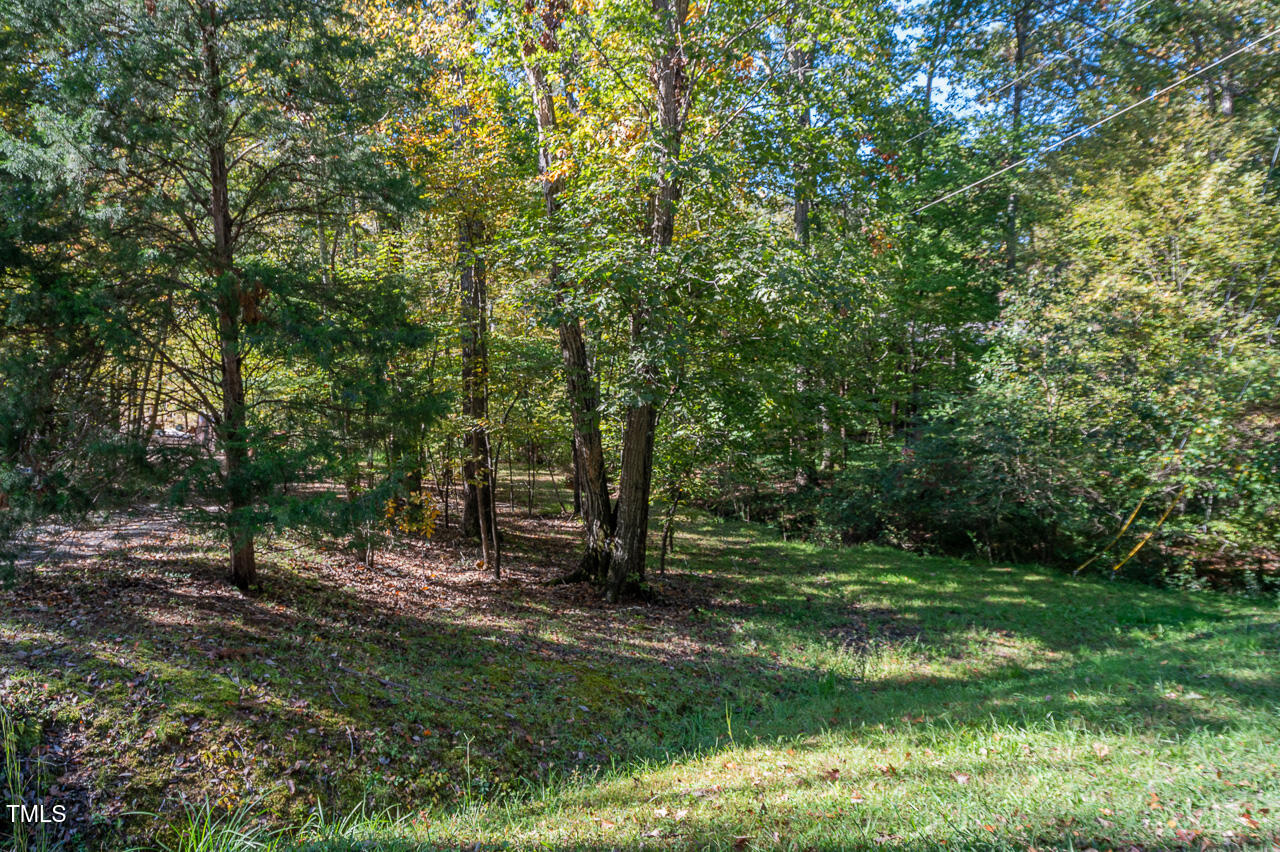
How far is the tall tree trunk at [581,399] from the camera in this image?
9.73m

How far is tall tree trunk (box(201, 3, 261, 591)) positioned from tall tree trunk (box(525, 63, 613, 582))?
3914 millimetres

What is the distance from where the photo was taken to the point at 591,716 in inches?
243

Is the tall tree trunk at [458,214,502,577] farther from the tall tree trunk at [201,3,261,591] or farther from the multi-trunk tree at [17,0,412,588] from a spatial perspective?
the tall tree trunk at [201,3,261,591]

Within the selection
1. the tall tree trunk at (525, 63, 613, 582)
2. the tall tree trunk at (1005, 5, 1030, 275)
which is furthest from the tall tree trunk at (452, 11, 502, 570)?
the tall tree trunk at (1005, 5, 1030, 275)

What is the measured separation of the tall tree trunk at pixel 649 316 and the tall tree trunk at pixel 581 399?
1.61 feet

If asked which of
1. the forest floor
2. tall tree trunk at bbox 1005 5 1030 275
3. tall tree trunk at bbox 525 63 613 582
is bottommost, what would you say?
the forest floor

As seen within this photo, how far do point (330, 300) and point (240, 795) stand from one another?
4.68 meters

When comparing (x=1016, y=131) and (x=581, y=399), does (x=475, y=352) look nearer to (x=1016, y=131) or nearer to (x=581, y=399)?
(x=581, y=399)

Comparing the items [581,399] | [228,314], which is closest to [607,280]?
[581,399]

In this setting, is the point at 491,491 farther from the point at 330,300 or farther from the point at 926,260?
the point at 926,260

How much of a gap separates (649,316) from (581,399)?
6.43ft

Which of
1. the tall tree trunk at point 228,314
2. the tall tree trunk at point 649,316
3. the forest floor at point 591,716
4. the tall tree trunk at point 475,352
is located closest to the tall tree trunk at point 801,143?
the tall tree trunk at point 649,316

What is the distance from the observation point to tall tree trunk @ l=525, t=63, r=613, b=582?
9.73m

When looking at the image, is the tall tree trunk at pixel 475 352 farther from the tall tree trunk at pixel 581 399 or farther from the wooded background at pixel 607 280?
the tall tree trunk at pixel 581 399
